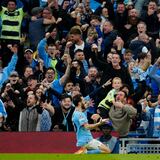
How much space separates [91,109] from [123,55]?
1.86 metres

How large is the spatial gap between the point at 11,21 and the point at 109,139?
560 centimetres

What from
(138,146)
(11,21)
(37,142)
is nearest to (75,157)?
(138,146)

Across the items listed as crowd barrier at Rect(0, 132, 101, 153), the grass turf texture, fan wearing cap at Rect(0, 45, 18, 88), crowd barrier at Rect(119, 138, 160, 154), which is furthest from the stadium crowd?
the grass turf texture

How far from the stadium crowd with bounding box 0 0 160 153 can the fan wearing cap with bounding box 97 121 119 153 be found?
83 millimetres

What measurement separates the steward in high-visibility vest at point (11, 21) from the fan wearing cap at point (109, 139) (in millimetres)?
5235

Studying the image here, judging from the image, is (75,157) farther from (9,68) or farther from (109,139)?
(9,68)

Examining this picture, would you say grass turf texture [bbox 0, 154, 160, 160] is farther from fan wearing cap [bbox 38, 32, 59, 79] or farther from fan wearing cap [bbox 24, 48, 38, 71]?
fan wearing cap [bbox 24, 48, 38, 71]

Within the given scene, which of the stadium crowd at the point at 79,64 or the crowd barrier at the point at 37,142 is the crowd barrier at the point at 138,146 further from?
the crowd barrier at the point at 37,142

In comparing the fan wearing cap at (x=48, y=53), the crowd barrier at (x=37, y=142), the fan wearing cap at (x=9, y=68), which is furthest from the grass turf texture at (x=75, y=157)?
the fan wearing cap at (x=48, y=53)

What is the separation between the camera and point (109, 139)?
19.9 m

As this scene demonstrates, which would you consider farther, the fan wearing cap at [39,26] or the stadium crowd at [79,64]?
the fan wearing cap at [39,26]

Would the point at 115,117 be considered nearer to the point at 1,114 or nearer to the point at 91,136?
the point at 91,136

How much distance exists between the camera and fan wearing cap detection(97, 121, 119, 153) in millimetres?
19844

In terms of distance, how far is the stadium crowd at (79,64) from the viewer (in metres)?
21.2
